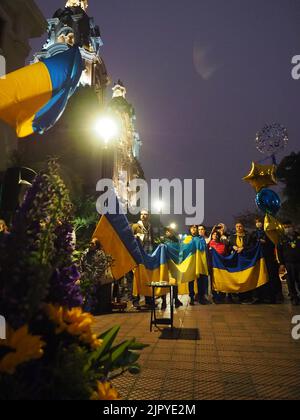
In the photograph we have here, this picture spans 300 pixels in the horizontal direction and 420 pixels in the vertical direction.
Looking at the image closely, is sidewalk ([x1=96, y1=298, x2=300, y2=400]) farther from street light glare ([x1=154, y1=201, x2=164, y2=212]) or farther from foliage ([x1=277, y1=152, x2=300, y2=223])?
foliage ([x1=277, y1=152, x2=300, y2=223])

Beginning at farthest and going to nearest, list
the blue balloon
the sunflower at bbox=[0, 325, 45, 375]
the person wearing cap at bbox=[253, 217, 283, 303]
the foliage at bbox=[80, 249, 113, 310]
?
the blue balloon, the person wearing cap at bbox=[253, 217, 283, 303], the foliage at bbox=[80, 249, 113, 310], the sunflower at bbox=[0, 325, 45, 375]

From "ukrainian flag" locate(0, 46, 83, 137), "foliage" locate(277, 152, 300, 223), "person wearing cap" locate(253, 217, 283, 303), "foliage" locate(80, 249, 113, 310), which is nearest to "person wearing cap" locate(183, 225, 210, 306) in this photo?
"person wearing cap" locate(253, 217, 283, 303)

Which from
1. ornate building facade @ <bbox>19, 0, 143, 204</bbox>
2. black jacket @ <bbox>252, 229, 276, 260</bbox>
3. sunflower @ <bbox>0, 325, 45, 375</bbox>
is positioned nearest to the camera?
sunflower @ <bbox>0, 325, 45, 375</bbox>

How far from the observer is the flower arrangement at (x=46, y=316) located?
140 cm

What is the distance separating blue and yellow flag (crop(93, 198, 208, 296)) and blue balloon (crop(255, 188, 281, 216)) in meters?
2.60

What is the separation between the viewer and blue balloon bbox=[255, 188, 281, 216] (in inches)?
441

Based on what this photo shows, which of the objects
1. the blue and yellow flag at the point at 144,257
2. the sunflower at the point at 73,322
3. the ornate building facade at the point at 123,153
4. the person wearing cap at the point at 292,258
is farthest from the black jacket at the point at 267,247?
the ornate building facade at the point at 123,153

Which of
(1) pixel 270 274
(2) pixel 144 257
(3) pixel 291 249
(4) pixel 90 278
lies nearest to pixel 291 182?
(1) pixel 270 274

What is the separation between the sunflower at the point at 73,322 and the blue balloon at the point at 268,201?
411 inches

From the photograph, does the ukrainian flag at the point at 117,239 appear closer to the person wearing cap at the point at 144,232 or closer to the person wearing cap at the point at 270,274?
the person wearing cap at the point at 144,232

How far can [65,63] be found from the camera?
7.54 meters

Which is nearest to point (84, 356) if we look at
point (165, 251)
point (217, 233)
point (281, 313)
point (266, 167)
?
point (281, 313)
